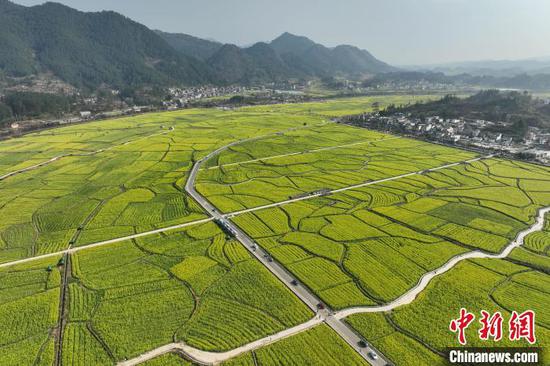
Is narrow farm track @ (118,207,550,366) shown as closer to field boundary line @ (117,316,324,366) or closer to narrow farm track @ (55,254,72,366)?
field boundary line @ (117,316,324,366)

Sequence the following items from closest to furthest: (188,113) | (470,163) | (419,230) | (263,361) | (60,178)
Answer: (263,361) < (419,230) < (60,178) < (470,163) < (188,113)

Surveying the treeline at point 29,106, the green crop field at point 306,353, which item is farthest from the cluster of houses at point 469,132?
the treeline at point 29,106

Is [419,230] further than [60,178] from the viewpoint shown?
No

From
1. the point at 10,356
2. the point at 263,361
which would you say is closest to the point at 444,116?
the point at 263,361

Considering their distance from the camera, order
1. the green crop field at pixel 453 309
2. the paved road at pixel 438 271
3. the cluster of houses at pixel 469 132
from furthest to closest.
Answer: the cluster of houses at pixel 469 132
the paved road at pixel 438 271
the green crop field at pixel 453 309

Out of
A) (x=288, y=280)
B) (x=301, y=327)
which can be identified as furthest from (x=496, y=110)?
(x=301, y=327)

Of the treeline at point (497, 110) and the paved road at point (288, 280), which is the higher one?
the treeline at point (497, 110)

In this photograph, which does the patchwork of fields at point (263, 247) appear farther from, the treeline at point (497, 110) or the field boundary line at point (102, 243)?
the treeline at point (497, 110)

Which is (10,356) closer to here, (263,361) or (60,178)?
(263,361)
